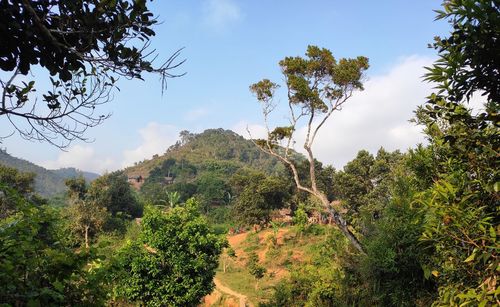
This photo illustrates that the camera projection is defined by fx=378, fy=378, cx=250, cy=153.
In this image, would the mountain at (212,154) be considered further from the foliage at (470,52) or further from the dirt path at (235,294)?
the foliage at (470,52)

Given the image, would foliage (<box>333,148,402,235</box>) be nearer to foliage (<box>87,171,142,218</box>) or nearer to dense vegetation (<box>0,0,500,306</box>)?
dense vegetation (<box>0,0,500,306</box>)

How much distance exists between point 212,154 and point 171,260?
10460cm

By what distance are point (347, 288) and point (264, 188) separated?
29084 millimetres

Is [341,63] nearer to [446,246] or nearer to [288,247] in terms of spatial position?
[446,246]

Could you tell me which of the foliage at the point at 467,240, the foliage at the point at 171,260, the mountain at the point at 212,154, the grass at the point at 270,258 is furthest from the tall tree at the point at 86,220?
the mountain at the point at 212,154

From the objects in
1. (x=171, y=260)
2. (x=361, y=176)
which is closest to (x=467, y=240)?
(x=171, y=260)

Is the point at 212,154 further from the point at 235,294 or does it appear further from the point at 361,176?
the point at 235,294

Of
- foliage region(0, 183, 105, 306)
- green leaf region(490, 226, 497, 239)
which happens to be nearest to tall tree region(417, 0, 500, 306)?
green leaf region(490, 226, 497, 239)

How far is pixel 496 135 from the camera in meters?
3.18

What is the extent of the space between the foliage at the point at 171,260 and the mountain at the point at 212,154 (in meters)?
87.5

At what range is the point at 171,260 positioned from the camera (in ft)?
41.7

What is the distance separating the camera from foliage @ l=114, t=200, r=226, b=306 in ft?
40.7

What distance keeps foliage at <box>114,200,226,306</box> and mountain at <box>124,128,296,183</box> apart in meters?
87.5

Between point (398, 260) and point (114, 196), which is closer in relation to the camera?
point (398, 260)
